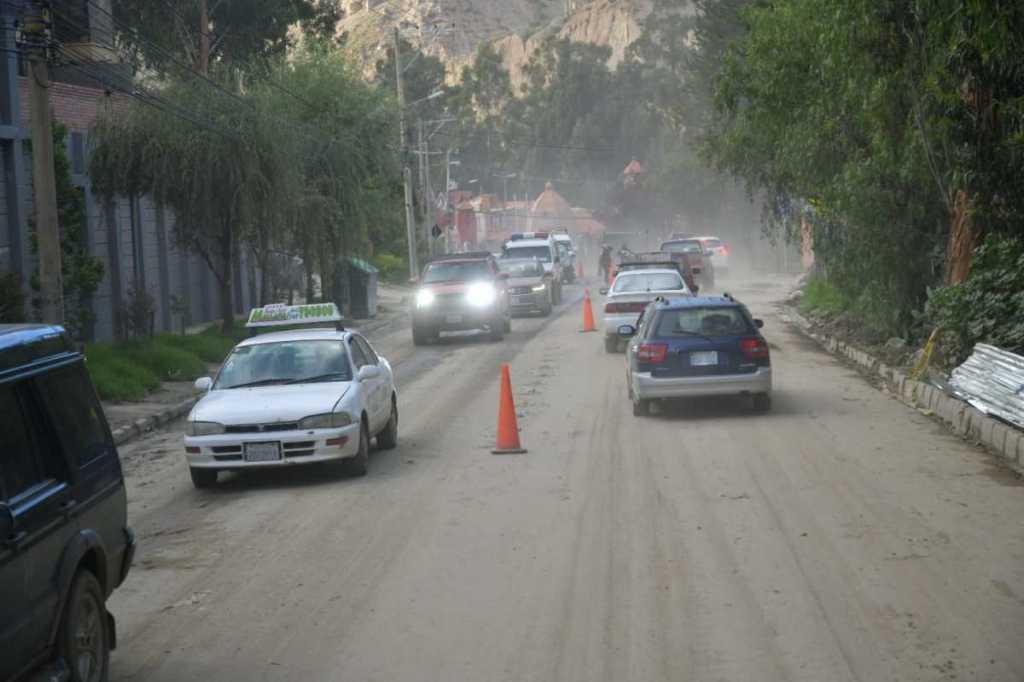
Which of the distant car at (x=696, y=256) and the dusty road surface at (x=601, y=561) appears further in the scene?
the distant car at (x=696, y=256)

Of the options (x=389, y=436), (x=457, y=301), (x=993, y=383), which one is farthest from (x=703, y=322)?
(x=457, y=301)

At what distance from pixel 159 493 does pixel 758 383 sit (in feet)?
24.9

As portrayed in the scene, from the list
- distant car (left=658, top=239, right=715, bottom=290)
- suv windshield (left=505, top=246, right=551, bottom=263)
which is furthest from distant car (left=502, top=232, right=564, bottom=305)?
distant car (left=658, top=239, right=715, bottom=290)

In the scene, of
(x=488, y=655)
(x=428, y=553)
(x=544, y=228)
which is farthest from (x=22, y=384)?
(x=544, y=228)

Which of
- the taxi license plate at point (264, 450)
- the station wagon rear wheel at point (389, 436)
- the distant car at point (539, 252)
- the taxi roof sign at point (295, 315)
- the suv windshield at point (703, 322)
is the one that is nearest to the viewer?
the taxi license plate at point (264, 450)

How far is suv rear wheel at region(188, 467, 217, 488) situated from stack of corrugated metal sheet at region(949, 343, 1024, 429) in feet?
27.8

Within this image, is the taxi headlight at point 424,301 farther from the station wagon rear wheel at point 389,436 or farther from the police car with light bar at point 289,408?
the police car with light bar at point 289,408

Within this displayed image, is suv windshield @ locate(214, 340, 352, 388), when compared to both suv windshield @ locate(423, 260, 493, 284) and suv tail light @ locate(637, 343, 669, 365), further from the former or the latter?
suv windshield @ locate(423, 260, 493, 284)

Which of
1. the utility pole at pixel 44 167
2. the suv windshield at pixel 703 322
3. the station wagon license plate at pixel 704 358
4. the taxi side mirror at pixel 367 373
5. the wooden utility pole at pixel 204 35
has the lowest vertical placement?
Result: the station wagon license plate at pixel 704 358

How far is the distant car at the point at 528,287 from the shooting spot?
39.9 metres

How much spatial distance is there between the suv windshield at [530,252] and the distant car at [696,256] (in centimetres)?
448

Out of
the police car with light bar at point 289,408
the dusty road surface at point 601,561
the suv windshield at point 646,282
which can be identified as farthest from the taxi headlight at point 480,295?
the police car with light bar at point 289,408

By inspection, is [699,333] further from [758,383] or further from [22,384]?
[22,384]

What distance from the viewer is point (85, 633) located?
6.72 meters
